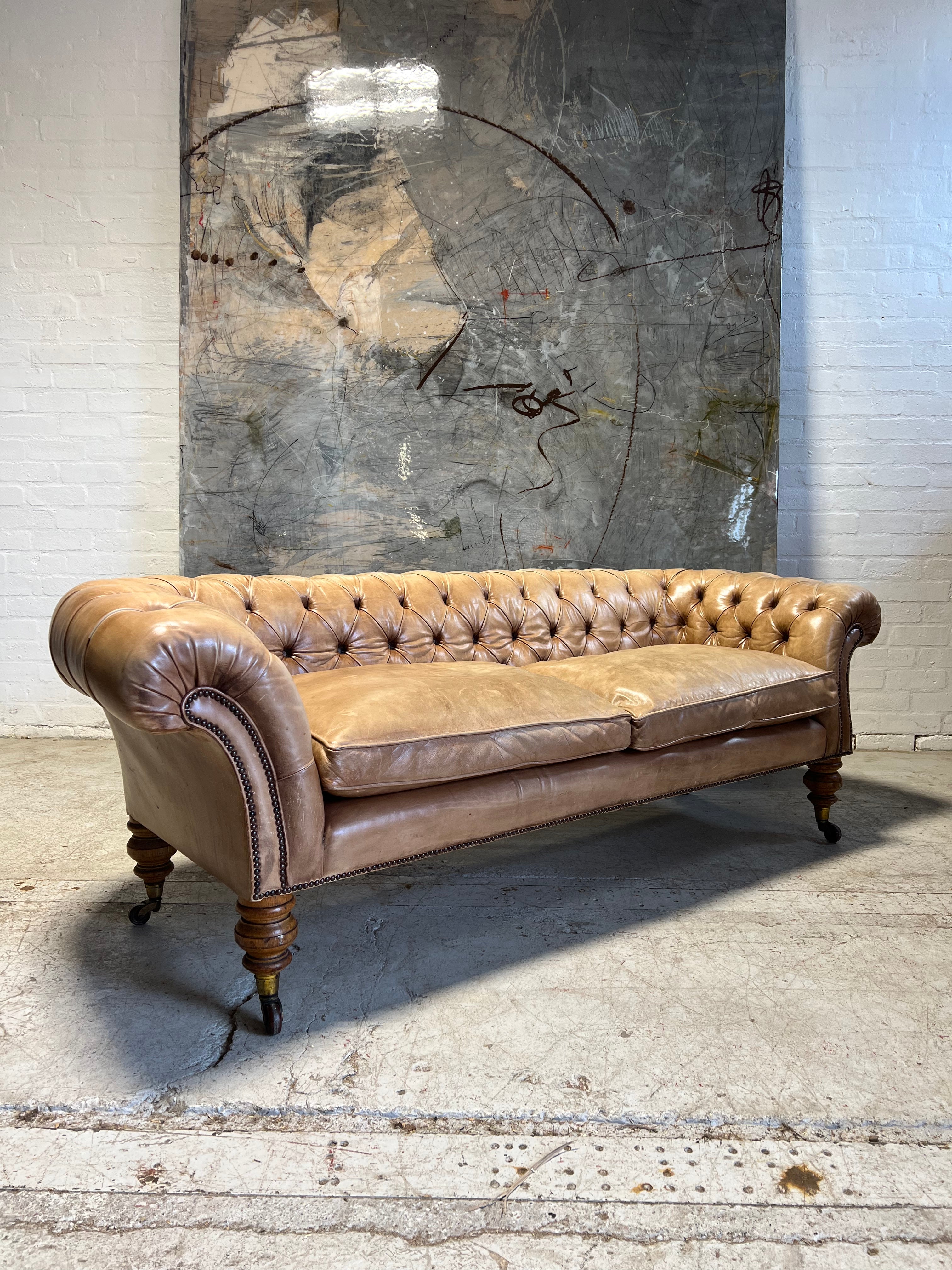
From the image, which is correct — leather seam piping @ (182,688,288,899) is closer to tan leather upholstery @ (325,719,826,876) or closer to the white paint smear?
tan leather upholstery @ (325,719,826,876)

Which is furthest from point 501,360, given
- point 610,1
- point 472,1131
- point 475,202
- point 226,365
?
point 472,1131

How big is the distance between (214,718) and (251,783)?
136 millimetres

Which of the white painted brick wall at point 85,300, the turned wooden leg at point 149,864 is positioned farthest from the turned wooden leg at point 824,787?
the white painted brick wall at point 85,300

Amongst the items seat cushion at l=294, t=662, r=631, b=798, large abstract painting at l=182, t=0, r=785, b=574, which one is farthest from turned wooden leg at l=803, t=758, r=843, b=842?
large abstract painting at l=182, t=0, r=785, b=574

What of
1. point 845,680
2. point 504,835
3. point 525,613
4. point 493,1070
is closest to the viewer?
point 493,1070

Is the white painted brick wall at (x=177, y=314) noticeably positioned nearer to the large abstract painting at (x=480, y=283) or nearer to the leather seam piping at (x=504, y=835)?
the large abstract painting at (x=480, y=283)

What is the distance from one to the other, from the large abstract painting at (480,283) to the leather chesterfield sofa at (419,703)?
0.61 metres

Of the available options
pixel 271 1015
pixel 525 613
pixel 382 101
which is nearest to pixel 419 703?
pixel 271 1015

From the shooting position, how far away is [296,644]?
2.22m

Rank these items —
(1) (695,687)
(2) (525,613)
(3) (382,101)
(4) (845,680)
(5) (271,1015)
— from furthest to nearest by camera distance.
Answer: (3) (382,101) < (2) (525,613) < (4) (845,680) < (1) (695,687) < (5) (271,1015)

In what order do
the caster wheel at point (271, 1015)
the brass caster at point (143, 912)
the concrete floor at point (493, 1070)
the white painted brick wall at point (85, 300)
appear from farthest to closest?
the white painted brick wall at point (85, 300)
the brass caster at point (143, 912)
the caster wheel at point (271, 1015)
the concrete floor at point (493, 1070)

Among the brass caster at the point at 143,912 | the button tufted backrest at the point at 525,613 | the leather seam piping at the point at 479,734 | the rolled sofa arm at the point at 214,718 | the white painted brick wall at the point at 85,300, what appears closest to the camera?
the rolled sofa arm at the point at 214,718

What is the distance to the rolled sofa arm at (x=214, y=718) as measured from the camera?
4.31 ft

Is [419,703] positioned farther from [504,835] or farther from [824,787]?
[824,787]
